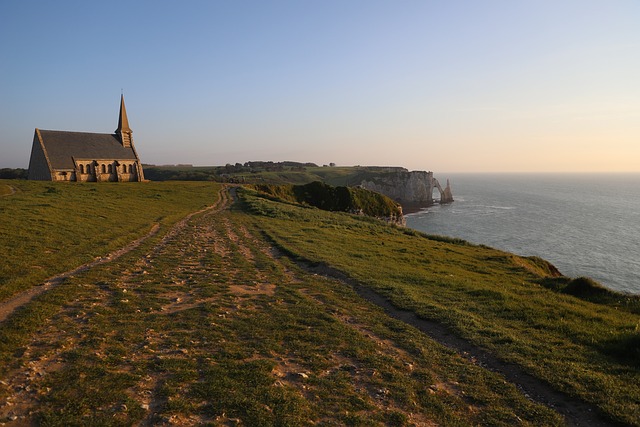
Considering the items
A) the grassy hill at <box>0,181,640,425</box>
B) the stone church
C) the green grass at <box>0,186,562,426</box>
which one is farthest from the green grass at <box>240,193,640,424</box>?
the stone church

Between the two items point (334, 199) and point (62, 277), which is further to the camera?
point (334, 199)

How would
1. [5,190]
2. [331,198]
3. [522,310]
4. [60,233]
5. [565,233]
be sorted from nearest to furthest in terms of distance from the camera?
1. [522,310]
2. [60,233]
3. [5,190]
4. [331,198]
5. [565,233]

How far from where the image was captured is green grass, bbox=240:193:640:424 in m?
9.29

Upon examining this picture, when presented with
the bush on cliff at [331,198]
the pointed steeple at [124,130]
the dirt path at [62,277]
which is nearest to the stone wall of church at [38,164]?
the pointed steeple at [124,130]

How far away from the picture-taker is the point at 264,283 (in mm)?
17094

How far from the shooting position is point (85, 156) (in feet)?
240

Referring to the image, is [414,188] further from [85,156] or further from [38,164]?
[38,164]

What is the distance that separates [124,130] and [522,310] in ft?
298

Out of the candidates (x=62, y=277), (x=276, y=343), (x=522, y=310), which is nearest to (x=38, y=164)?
(x=62, y=277)

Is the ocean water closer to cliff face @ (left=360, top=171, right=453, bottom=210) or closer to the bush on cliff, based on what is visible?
the bush on cliff

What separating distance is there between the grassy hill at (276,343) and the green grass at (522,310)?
0.27ft

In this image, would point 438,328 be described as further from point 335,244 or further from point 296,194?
point 296,194

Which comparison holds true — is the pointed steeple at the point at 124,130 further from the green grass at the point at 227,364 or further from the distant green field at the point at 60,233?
the green grass at the point at 227,364

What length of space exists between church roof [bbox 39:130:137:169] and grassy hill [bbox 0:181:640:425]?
5732 centimetres
